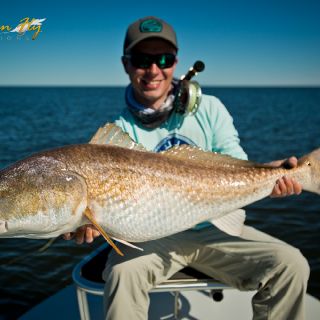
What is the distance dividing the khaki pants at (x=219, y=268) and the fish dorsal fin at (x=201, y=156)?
830 mm

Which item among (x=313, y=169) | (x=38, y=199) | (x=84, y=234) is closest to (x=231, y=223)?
(x=313, y=169)

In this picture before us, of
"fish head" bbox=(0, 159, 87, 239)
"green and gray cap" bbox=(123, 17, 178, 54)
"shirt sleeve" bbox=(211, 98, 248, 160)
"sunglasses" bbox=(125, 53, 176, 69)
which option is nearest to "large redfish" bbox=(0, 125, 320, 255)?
"fish head" bbox=(0, 159, 87, 239)

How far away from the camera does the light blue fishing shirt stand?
3.97 m

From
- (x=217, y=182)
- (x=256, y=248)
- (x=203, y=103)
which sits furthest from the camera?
(x=203, y=103)

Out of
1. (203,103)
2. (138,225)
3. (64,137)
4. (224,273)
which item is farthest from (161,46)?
(64,137)

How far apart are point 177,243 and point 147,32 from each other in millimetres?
2206

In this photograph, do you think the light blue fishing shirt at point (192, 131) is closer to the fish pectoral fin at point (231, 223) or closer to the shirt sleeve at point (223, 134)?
the shirt sleeve at point (223, 134)

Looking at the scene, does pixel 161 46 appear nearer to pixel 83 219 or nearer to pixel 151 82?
pixel 151 82

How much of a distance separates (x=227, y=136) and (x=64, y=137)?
1716 centimetres

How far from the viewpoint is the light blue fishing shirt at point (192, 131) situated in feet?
13.0

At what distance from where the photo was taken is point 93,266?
384 centimetres

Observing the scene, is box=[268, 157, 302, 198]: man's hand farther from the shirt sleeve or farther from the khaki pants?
the shirt sleeve

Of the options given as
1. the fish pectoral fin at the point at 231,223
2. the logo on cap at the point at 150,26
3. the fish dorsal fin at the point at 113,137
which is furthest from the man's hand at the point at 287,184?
the logo on cap at the point at 150,26

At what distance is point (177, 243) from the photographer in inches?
142
